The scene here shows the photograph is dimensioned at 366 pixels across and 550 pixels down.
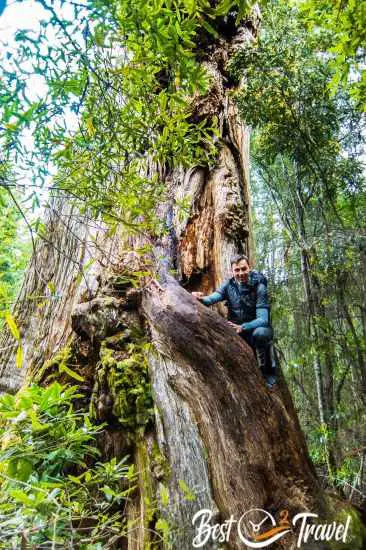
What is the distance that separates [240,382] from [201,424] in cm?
41

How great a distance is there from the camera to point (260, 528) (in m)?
2.13

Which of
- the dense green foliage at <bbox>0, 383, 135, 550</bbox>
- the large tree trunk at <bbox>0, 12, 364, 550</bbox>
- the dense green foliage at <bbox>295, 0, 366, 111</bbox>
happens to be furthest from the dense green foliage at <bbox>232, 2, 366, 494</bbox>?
the dense green foliage at <bbox>0, 383, 135, 550</bbox>

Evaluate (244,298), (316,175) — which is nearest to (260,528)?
(244,298)

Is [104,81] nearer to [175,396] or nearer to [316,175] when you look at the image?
[175,396]

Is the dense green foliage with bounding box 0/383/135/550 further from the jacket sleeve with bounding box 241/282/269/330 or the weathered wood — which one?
the jacket sleeve with bounding box 241/282/269/330

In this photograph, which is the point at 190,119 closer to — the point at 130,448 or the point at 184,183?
the point at 184,183

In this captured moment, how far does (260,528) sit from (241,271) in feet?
6.16

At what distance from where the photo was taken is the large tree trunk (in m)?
2.19

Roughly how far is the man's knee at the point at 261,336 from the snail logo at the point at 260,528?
111 centimetres

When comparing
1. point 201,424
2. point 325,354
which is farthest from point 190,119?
point 325,354

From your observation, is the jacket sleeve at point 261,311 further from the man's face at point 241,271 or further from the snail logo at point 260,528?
the snail logo at point 260,528

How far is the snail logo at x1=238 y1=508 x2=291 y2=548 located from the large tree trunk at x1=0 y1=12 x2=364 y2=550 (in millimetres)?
43

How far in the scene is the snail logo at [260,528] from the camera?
2026mm

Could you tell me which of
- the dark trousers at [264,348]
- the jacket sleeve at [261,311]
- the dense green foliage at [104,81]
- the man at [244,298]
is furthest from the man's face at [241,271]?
the dense green foliage at [104,81]
